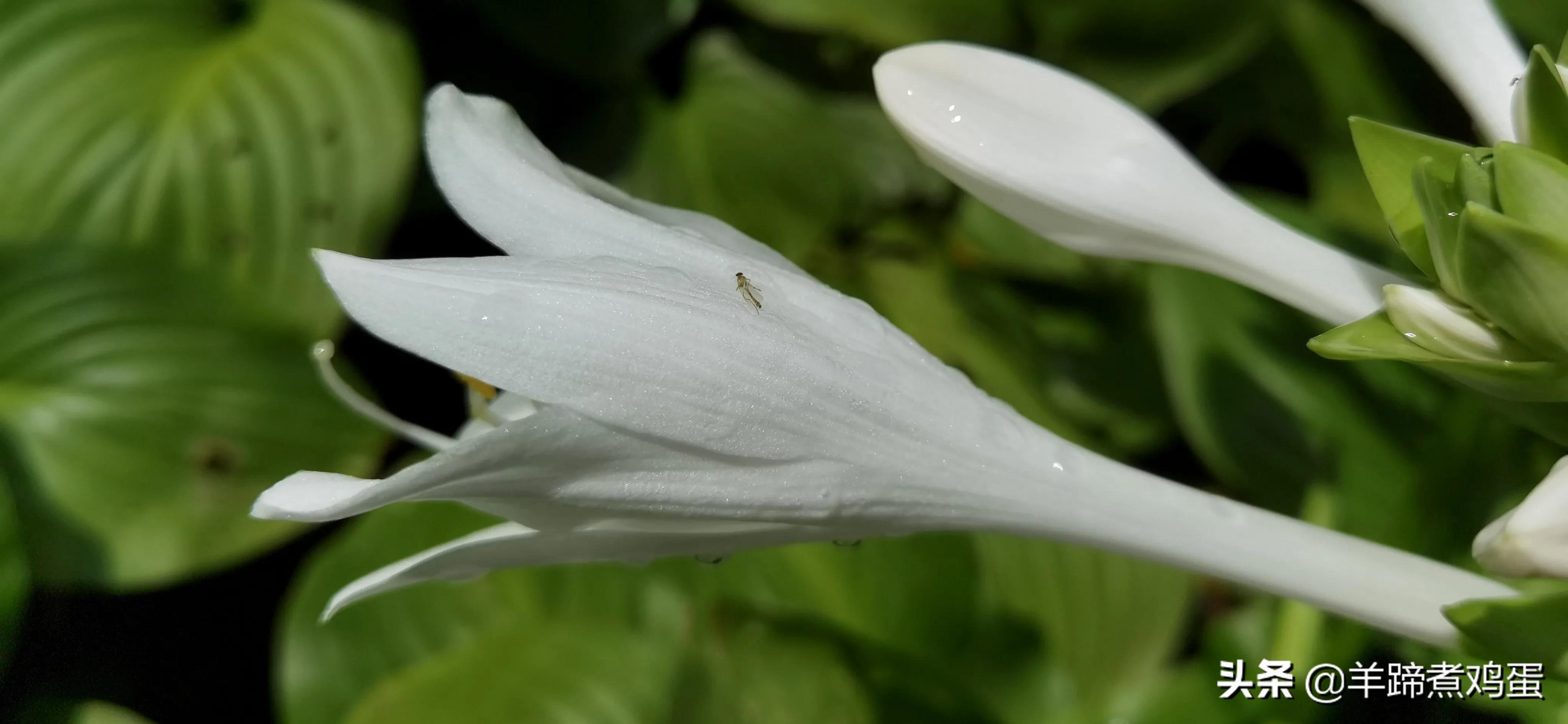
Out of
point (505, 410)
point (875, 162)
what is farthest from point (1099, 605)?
point (505, 410)

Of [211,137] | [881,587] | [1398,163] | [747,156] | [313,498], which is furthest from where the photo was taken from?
[747,156]

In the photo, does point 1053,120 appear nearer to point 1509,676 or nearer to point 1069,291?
point 1509,676

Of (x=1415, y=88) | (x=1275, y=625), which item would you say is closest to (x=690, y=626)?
(x=1275, y=625)

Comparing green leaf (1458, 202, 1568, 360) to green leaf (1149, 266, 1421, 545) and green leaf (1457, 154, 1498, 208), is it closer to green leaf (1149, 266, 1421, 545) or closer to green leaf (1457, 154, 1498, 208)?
green leaf (1457, 154, 1498, 208)

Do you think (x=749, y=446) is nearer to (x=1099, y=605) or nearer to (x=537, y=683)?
(x=537, y=683)

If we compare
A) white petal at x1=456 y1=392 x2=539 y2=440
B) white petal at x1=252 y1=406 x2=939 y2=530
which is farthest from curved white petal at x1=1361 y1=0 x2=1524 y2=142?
white petal at x1=456 y1=392 x2=539 y2=440

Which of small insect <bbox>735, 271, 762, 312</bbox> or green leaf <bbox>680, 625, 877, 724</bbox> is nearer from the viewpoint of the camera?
small insect <bbox>735, 271, 762, 312</bbox>

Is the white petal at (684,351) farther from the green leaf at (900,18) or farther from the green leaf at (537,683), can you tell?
the green leaf at (900,18)
